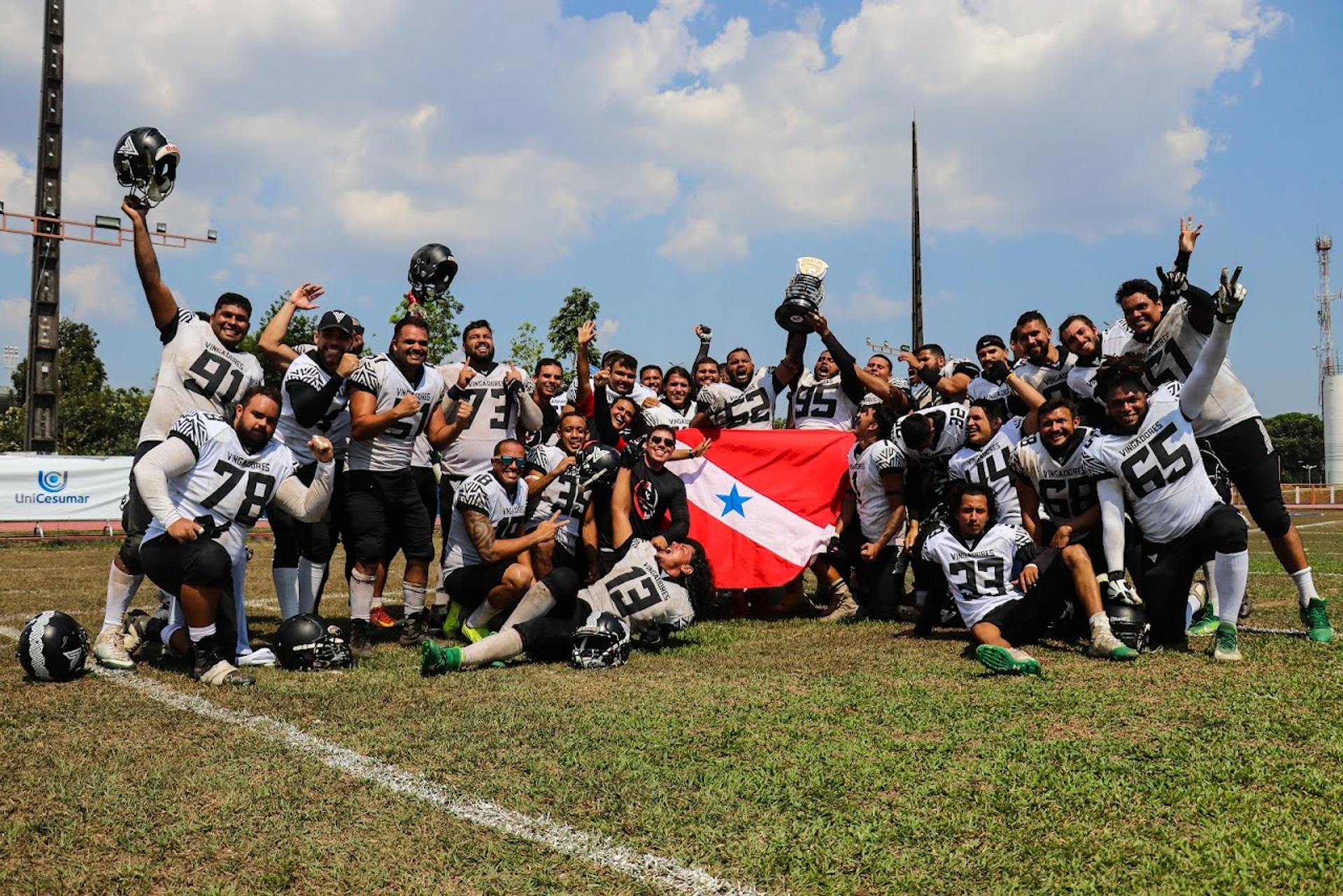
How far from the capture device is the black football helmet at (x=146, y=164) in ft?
22.4

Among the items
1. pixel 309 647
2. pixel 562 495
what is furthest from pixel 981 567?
pixel 309 647

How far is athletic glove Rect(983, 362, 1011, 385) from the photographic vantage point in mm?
8414

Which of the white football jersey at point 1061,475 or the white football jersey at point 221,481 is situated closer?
the white football jersey at point 221,481

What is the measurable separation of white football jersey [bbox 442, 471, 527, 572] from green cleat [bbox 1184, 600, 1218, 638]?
183 inches

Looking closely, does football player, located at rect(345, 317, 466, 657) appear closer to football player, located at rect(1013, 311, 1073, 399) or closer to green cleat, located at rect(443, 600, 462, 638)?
green cleat, located at rect(443, 600, 462, 638)

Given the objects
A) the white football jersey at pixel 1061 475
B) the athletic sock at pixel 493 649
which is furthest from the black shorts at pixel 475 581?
the white football jersey at pixel 1061 475

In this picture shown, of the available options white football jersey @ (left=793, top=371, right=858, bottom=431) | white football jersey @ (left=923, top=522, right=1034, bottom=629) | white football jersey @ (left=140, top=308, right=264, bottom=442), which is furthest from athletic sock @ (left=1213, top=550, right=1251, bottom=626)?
white football jersey @ (left=140, top=308, right=264, bottom=442)

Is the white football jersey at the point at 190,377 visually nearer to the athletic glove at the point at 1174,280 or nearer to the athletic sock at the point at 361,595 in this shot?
the athletic sock at the point at 361,595

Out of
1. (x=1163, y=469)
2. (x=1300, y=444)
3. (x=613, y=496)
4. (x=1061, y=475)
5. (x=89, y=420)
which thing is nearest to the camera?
(x=1163, y=469)

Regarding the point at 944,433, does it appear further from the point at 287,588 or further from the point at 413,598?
the point at 287,588

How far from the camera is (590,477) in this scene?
795 cm

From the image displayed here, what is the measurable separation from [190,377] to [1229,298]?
633 cm

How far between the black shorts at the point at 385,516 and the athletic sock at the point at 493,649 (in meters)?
1.29

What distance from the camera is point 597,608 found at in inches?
272
